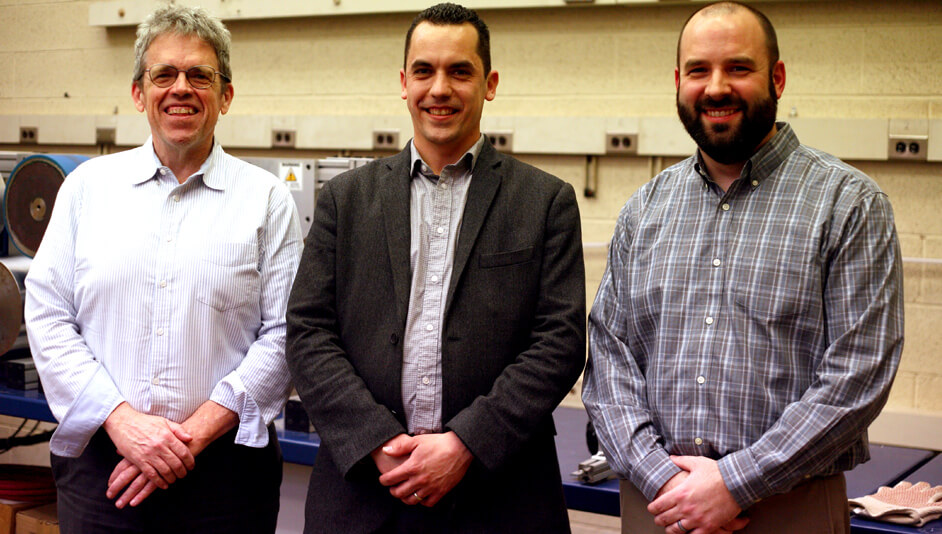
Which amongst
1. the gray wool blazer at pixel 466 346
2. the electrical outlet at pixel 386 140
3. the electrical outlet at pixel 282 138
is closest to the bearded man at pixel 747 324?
the gray wool blazer at pixel 466 346

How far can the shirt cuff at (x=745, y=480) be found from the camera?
1.41 metres

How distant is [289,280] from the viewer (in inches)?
72.2

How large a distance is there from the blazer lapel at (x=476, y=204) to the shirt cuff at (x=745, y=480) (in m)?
0.55

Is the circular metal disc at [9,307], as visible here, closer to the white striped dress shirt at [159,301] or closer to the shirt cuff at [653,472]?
the white striped dress shirt at [159,301]

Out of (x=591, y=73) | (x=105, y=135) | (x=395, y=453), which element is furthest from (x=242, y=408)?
(x=105, y=135)

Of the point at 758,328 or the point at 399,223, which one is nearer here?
the point at 758,328

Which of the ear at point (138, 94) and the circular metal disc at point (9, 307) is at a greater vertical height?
the ear at point (138, 94)

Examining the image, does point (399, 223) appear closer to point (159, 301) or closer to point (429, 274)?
point (429, 274)

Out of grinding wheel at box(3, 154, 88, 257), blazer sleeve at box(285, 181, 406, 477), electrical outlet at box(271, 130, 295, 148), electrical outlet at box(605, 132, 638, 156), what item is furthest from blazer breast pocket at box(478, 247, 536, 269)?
electrical outlet at box(271, 130, 295, 148)

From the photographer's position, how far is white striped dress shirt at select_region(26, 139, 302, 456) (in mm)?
1753

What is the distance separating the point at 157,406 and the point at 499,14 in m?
2.61

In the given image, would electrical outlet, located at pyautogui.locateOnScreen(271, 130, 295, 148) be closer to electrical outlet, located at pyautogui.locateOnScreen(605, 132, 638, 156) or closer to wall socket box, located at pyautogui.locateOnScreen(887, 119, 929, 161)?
electrical outlet, located at pyautogui.locateOnScreen(605, 132, 638, 156)

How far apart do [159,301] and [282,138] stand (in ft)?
8.35

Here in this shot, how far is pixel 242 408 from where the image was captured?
175 cm
